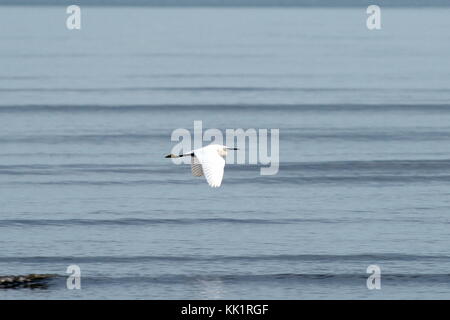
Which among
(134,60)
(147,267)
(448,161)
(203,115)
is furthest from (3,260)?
(134,60)

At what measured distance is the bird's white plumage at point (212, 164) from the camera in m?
25.1

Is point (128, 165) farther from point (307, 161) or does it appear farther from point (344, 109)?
point (344, 109)

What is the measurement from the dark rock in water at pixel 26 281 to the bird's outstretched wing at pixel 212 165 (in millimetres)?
4229

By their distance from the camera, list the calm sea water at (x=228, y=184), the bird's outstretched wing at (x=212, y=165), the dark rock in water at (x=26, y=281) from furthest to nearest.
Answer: the calm sea water at (x=228, y=184)
the dark rock in water at (x=26, y=281)
the bird's outstretched wing at (x=212, y=165)

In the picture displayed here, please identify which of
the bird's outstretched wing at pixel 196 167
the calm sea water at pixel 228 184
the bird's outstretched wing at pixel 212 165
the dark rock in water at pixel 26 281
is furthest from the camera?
the calm sea water at pixel 228 184

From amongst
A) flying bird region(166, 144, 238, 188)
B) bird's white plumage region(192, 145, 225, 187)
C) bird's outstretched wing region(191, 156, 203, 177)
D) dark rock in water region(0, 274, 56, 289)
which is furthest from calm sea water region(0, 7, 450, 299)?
bird's white plumage region(192, 145, 225, 187)

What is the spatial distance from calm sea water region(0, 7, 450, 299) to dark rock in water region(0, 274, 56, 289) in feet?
0.96

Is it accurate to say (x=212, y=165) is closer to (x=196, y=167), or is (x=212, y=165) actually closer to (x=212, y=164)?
(x=212, y=164)

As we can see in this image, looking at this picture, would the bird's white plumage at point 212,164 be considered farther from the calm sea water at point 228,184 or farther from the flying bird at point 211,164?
the calm sea water at point 228,184

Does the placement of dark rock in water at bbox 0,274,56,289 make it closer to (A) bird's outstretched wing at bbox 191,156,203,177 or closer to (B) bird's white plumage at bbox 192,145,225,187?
(A) bird's outstretched wing at bbox 191,156,203,177

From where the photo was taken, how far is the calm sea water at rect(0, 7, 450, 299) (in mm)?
28172

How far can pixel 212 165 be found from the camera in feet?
84.2

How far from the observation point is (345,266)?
94.5 feet

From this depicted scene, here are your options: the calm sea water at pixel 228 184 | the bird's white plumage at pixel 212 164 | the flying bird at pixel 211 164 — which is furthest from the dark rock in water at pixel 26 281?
the bird's white plumage at pixel 212 164
